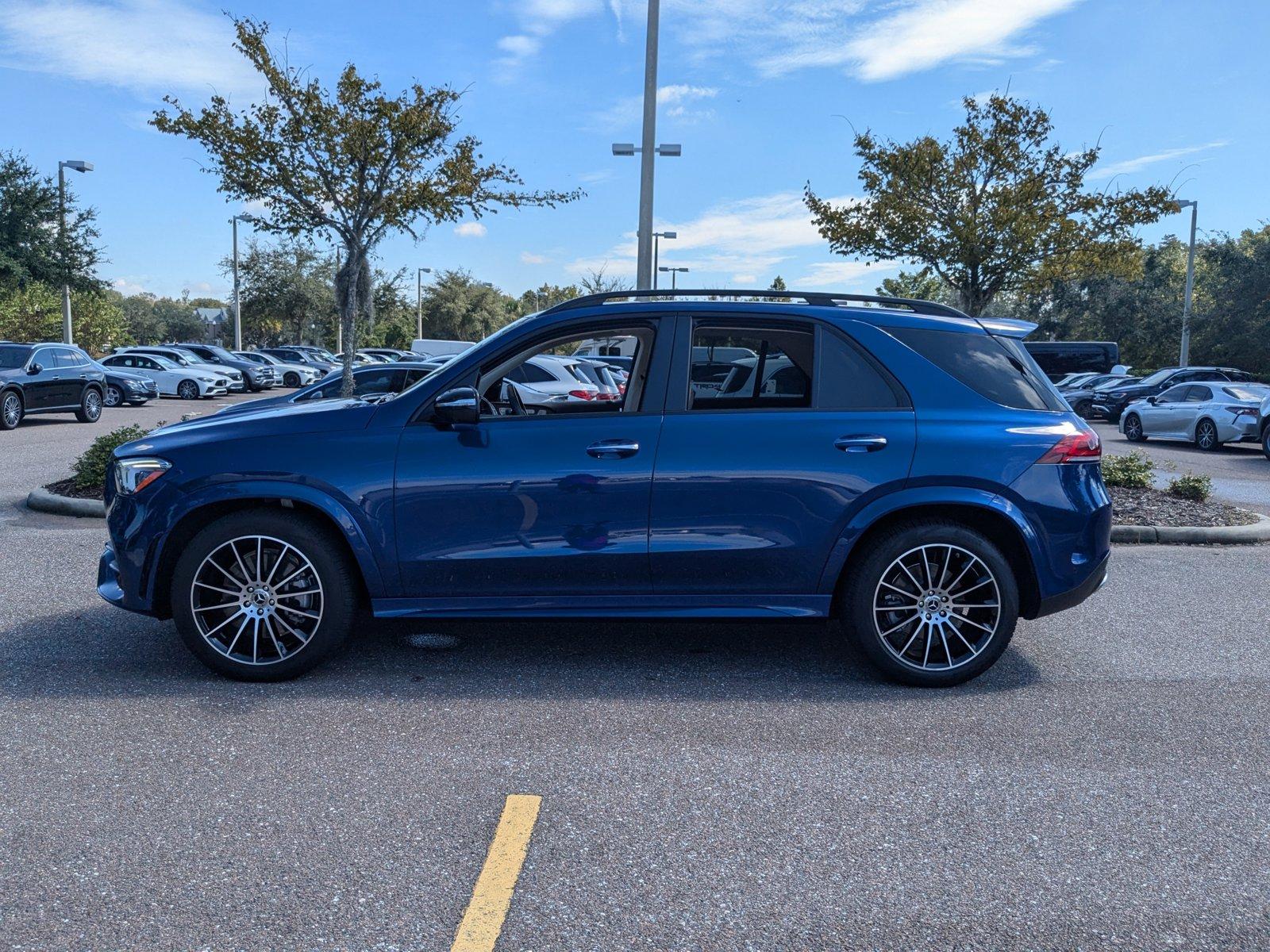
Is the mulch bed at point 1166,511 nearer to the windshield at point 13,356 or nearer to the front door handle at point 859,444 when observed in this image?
the front door handle at point 859,444

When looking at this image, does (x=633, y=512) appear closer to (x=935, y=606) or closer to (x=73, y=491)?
(x=935, y=606)

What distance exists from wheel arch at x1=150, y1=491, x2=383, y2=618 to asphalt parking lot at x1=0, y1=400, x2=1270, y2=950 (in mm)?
449

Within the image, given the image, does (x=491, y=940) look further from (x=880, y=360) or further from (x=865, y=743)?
Answer: (x=880, y=360)

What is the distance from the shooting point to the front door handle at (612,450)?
16.2 feet

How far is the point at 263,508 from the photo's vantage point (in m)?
5.04

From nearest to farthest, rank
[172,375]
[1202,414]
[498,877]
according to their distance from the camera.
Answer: [498,877] → [1202,414] → [172,375]

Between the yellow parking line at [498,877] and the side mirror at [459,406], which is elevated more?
the side mirror at [459,406]

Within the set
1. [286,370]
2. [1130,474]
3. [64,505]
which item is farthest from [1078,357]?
[64,505]

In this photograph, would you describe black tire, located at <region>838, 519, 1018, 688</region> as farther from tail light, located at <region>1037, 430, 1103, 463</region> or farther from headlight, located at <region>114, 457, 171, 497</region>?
headlight, located at <region>114, 457, 171, 497</region>

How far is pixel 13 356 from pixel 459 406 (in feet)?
60.5

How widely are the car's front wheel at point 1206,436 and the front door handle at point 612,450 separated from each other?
756 inches

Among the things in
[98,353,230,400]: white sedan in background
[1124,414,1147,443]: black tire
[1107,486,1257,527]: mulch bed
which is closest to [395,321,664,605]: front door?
[1107,486,1257,527]: mulch bed

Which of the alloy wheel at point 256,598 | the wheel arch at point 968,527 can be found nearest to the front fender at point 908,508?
the wheel arch at point 968,527

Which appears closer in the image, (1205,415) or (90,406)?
(1205,415)
